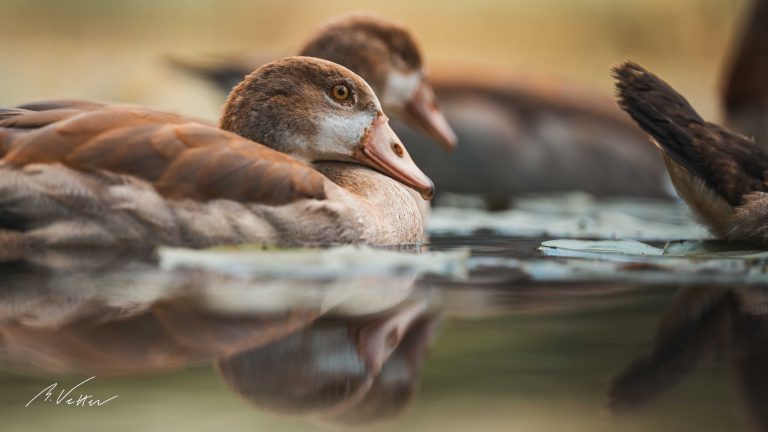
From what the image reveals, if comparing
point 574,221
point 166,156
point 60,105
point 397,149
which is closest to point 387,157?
point 397,149

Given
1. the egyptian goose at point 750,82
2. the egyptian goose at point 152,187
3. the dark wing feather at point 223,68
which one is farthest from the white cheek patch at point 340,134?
the egyptian goose at point 750,82

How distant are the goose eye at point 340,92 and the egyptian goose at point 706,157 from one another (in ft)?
3.84

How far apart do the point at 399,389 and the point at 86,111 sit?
220 cm

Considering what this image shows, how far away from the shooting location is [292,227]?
12.8 feet

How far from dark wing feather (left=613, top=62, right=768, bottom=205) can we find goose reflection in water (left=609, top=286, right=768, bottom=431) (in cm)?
143

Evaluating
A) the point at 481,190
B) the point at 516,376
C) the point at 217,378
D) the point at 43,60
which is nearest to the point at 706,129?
the point at 516,376

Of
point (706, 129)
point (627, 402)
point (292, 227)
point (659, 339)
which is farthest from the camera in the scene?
point (706, 129)

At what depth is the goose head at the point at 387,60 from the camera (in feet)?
20.5

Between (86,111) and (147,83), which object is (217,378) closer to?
(86,111)

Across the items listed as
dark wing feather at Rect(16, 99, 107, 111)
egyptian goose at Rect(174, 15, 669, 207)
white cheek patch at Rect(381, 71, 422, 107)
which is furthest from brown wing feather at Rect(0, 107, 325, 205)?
egyptian goose at Rect(174, 15, 669, 207)

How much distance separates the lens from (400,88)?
651 centimetres

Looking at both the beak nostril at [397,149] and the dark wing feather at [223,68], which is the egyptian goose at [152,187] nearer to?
the beak nostril at [397,149]

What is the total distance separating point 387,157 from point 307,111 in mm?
404

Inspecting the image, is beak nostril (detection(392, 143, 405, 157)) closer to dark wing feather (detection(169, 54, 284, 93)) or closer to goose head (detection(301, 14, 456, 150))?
goose head (detection(301, 14, 456, 150))
